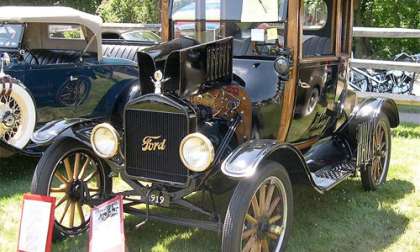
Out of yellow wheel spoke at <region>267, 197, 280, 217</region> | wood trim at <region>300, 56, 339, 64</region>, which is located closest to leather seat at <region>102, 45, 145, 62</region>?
wood trim at <region>300, 56, 339, 64</region>

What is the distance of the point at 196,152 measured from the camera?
3.12 m

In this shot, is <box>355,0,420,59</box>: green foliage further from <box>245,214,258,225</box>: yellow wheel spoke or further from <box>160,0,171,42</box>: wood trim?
<box>245,214,258,225</box>: yellow wheel spoke

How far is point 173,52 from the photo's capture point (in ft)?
10.7

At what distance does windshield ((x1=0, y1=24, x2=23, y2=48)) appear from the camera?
Result: 5781 millimetres

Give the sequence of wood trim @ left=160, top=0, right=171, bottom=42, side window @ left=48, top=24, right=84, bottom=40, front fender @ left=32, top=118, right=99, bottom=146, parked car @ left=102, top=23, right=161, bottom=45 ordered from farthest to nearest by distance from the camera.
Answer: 1. parked car @ left=102, top=23, right=161, bottom=45
2. side window @ left=48, top=24, right=84, bottom=40
3. wood trim @ left=160, top=0, right=171, bottom=42
4. front fender @ left=32, top=118, right=99, bottom=146

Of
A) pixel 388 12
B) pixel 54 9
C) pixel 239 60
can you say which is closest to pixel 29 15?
pixel 54 9

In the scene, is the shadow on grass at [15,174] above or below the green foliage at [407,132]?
below

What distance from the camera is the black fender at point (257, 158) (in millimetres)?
2992

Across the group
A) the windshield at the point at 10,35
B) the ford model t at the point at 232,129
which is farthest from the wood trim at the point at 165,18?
the windshield at the point at 10,35

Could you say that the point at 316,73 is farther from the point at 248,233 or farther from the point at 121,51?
the point at 121,51

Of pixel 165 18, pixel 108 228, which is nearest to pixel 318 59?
pixel 165 18

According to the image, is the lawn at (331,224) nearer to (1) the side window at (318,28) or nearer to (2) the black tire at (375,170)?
(2) the black tire at (375,170)

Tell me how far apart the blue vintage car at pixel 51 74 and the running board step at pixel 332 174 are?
238 cm

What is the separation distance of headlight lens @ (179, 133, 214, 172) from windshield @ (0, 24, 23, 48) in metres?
3.37
